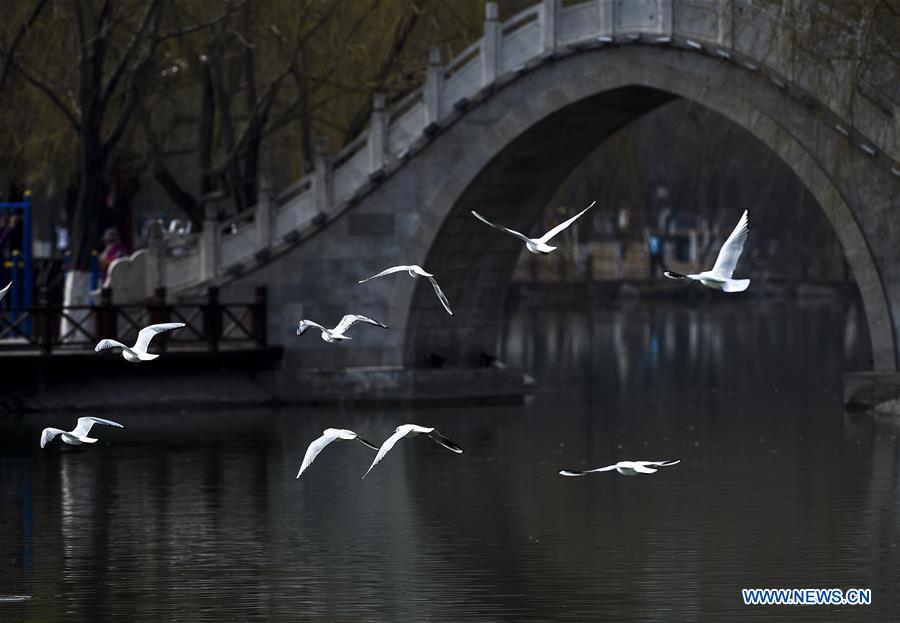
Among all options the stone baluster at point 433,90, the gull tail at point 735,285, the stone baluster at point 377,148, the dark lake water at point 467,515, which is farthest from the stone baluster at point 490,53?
the gull tail at point 735,285

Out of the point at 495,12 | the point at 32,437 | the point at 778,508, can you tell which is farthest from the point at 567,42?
the point at 778,508

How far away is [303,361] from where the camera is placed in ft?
116

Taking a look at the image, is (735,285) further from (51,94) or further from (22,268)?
(22,268)

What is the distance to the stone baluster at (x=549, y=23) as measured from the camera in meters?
33.3

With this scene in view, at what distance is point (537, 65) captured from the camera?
3369cm

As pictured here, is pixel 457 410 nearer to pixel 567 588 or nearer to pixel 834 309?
pixel 567 588

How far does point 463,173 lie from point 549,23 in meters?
3.00

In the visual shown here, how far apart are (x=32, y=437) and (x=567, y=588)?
557 inches

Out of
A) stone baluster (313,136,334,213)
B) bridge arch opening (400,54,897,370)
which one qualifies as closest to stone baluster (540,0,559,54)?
bridge arch opening (400,54,897,370)

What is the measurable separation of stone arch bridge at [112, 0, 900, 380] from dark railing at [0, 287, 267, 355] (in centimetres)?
50

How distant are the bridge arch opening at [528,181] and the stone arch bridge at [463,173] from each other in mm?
35

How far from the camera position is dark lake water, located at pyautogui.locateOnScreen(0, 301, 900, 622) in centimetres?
1753

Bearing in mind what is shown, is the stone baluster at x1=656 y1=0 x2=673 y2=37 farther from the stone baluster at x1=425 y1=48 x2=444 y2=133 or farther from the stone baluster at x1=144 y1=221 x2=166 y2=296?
the stone baluster at x1=144 y1=221 x2=166 y2=296

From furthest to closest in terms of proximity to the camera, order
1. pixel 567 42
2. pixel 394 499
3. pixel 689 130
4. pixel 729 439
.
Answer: pixel 689 130
pixel 567 42
pixel 729 439
pixel 394 499
